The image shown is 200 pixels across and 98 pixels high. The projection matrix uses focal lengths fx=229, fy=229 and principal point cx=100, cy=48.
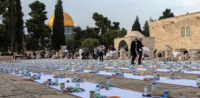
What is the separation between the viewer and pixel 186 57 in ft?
71.1

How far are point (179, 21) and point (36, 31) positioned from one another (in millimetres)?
26637

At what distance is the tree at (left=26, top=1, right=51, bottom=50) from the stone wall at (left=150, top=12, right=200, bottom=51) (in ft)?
70.1

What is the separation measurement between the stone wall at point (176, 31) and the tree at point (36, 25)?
21375 mm

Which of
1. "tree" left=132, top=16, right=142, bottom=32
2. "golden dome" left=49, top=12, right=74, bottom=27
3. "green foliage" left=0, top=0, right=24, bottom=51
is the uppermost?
"golden dome" left=49, top=12, right=74, bottom=27

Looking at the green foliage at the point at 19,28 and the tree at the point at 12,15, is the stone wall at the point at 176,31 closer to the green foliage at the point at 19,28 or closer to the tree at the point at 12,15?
the green foliage at the point at 19,28

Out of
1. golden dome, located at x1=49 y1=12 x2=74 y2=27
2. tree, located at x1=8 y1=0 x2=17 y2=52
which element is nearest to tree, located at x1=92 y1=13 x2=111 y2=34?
golden dome, located at x1=49 y1=12 x2=74 y2=27

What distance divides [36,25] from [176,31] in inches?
1035

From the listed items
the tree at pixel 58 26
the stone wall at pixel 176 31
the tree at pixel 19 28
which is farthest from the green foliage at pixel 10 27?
the stone wall at pixel 176 31

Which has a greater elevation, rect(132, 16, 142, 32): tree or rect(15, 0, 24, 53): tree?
rect(132, 16, 142, 32): tree

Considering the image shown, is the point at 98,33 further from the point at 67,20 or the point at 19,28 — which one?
the point at 19,28

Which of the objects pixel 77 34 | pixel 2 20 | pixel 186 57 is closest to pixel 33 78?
pixel 186 57

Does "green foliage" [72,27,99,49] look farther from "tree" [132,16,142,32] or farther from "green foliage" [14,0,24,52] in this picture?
"green foliage" [14,0,24,52]

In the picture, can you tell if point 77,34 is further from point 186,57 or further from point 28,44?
point 186,57

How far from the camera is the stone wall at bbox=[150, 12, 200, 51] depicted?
35625mm
